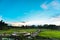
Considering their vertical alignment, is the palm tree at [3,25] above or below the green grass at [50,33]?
above

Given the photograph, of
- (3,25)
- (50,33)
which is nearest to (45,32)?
(50,33)

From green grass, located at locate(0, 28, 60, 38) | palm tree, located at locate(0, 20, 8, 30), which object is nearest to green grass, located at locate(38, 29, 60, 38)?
green grass, located at locate(0, 28, 60, 38)

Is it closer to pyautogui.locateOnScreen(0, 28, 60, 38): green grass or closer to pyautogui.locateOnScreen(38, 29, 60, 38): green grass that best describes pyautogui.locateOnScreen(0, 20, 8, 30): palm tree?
pyautogui.locateOnScreen(0, 28, 60, 38): green grass

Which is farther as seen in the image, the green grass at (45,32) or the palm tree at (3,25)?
the palm tree at (3,25)

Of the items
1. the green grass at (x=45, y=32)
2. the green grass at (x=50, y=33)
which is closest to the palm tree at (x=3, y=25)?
the green grass at (x=45, y=32)

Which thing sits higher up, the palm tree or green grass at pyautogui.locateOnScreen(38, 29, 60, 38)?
the palm tree

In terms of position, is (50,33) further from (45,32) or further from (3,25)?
(3,25)

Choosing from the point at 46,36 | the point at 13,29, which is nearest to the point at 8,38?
the point at 13,29

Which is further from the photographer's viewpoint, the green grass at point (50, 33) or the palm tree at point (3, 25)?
the palm tree at point (3, 25)

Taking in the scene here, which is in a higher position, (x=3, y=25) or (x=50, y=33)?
(x=3, y=25)

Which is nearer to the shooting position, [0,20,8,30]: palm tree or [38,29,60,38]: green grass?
[38,29,60,38]: green grass

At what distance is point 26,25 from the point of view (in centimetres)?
316

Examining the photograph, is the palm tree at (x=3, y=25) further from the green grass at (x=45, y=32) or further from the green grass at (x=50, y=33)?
the green grass at (x=50, y=33)

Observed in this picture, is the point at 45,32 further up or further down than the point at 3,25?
further down
